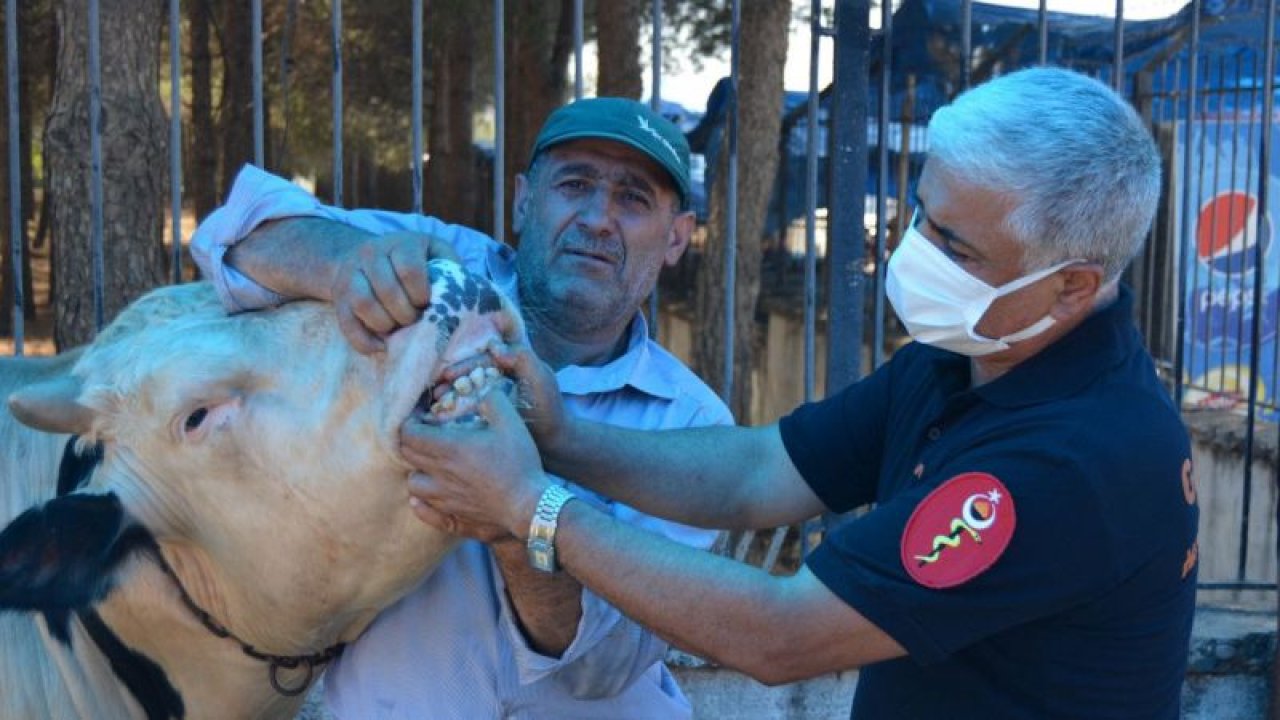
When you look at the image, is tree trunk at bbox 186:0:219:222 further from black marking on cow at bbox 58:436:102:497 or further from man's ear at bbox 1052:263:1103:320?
man's ear at bbox 1052:263:1103:320

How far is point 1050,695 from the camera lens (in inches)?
89.1

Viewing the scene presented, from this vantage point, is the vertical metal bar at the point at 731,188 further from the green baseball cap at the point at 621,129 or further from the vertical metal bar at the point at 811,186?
the green baseball cap at the point at 621,129

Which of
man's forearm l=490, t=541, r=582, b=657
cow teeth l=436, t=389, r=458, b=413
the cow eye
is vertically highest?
cow teeth l=436, t=389, r=458, b=413

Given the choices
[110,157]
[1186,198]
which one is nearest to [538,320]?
[110,157]

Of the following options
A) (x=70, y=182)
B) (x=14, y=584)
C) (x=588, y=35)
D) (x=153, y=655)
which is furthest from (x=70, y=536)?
(x=588, y=35)

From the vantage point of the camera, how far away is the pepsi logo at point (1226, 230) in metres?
7.84

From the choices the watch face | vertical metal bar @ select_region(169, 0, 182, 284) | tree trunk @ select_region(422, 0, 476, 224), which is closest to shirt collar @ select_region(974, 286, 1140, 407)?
the watch face

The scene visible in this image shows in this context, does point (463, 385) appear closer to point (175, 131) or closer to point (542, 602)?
point (542, 602)

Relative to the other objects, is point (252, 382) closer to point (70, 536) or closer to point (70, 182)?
point (70, 536)

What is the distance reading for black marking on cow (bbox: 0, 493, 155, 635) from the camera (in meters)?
2.25

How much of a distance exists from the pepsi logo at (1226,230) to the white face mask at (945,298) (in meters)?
5.74

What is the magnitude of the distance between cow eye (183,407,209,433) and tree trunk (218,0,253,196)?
910 centimetres

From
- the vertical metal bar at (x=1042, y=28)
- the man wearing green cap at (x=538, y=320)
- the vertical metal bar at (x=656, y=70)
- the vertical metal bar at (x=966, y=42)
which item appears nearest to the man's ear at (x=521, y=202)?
the man wearing green cap at (x=538, y=320)

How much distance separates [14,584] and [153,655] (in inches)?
10.3
